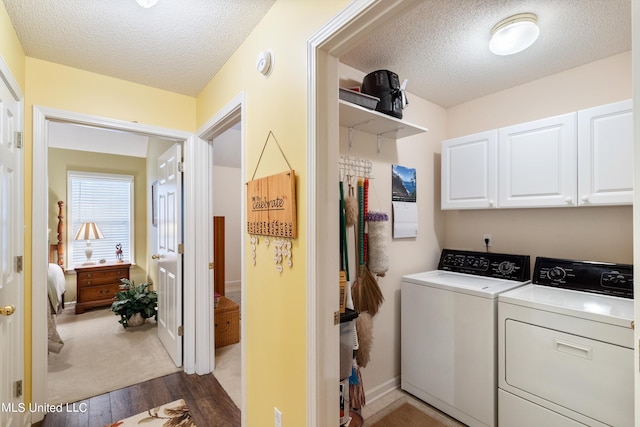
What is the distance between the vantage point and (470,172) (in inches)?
94.0

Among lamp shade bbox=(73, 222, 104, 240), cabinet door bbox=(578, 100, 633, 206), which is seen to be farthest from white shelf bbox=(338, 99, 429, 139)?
lamp shade bbox=(73, 222, 104, 240)

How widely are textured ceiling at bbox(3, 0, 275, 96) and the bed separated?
2.01m

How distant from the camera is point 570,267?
194 centimetres

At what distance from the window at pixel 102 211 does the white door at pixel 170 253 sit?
7.15ft

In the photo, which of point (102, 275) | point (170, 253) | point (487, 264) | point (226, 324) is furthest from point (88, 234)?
point (487, 264)

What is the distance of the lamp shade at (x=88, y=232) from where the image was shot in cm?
431

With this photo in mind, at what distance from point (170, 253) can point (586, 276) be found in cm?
319

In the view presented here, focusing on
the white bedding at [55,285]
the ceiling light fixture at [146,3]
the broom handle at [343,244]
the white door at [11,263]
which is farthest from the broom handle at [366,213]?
the white bedding at [55,285]

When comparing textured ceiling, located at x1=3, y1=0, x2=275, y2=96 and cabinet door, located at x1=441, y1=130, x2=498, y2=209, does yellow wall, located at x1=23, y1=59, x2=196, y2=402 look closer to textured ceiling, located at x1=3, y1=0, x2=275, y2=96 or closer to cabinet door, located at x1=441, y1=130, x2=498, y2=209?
textured ceiling, located at x1=3, y1=0, x2=275, y2=96

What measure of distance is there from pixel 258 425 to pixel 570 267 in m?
2.16

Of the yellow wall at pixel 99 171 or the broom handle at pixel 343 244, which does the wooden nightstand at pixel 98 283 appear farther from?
the broom handle at pixel 343 244

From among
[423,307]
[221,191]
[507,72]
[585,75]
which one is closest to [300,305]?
[423,307]

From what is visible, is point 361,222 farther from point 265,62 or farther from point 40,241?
point 40,241

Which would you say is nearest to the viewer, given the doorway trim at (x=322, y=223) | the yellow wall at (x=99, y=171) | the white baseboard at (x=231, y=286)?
the doorway trim at (x=322, y=223)
